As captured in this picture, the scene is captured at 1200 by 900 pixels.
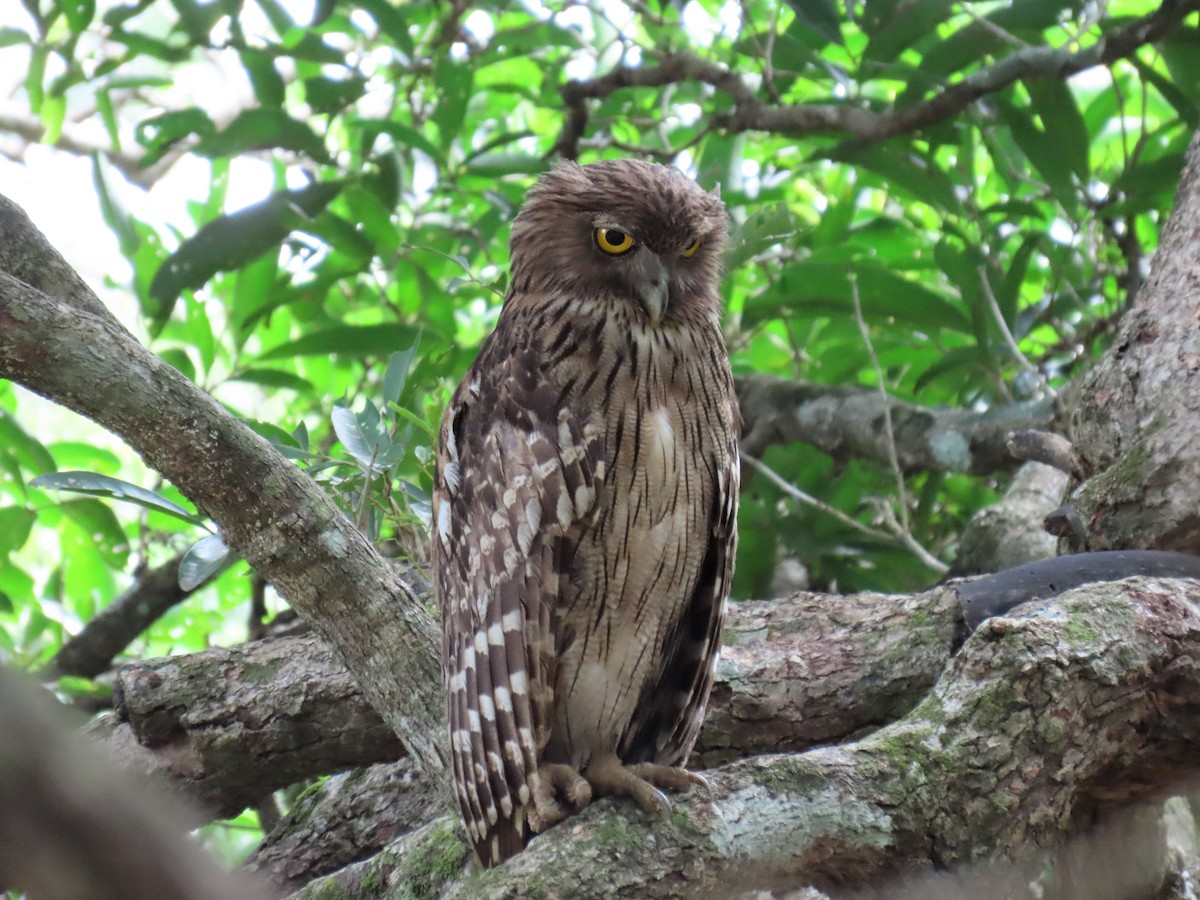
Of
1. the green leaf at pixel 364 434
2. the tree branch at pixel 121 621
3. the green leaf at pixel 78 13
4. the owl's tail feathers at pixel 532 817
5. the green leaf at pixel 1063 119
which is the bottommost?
the owl's tail feathers at pixel 532 817

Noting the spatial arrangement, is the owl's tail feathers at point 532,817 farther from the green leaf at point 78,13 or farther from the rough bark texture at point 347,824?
the green leaf at point 78,13

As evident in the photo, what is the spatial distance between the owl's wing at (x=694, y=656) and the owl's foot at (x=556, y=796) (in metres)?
0.30

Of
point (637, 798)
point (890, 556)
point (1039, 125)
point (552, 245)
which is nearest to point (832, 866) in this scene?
point (637, 798)

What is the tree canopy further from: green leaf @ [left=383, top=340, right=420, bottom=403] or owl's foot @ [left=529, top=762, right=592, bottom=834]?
owl's foot @ [left=529, top=762, right=592, bottom=834]

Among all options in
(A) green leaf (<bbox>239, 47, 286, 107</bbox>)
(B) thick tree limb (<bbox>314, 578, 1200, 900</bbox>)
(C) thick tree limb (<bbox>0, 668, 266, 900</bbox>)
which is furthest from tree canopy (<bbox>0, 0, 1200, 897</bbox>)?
(C) thick tree limb (<bbox>0, 668, 266, 900</bbox>)

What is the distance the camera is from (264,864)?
244 centimetres

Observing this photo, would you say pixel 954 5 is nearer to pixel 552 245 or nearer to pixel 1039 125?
pixel 1039 125

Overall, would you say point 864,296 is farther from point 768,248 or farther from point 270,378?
point 270,378

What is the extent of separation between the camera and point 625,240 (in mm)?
2035

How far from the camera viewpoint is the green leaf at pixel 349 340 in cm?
341

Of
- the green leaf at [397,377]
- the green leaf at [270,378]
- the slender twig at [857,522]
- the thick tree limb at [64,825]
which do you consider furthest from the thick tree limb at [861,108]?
the thick tree limb at [64,825]

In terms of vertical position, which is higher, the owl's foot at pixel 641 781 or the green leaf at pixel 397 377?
the green leaf at pixel 397 377

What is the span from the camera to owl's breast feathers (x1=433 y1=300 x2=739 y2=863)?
1840 millimetres

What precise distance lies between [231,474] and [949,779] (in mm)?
1111
